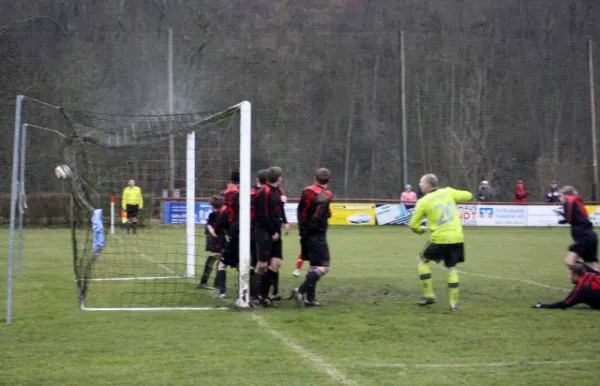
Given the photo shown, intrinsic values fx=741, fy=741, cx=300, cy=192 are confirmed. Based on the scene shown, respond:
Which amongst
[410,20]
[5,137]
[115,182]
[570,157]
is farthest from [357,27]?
[115,182]

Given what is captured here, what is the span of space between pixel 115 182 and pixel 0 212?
17.7 meters

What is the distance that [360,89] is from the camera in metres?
38.6

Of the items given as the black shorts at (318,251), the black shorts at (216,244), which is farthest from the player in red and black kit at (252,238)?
the black shorts at (318,251)

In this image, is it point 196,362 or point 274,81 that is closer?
point 196,362

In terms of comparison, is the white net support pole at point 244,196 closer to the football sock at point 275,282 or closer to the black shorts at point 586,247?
the football sock at point 275,282

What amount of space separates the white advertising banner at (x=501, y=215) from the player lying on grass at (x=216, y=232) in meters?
21.5

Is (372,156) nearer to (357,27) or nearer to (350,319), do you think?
(357,27)

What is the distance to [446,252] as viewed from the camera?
31.7 ft

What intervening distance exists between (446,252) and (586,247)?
2.62 m

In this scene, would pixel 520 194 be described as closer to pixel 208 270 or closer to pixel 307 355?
pixel 208 270

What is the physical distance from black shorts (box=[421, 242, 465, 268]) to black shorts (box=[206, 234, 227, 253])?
9.98 ft

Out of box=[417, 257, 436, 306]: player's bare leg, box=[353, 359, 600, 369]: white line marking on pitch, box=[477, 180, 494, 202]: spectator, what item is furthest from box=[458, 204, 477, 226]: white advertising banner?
box=[353, 359, 600, 369]: white line marking on pitch

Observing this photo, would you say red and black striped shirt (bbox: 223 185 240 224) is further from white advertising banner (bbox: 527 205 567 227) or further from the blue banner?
white advertising banner (bbox: 527 205 567 227)

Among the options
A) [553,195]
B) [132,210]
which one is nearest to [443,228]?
[132,210]
